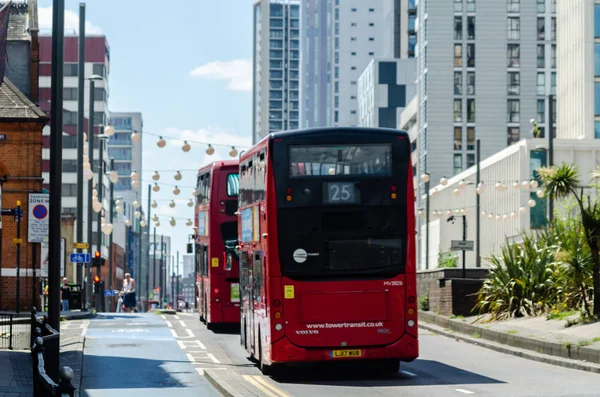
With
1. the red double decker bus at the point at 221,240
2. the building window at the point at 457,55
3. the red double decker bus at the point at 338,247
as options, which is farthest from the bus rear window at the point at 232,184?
the building window at the point at 457,55

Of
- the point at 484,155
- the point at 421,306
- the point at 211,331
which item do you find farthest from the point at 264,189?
the point at 484,155

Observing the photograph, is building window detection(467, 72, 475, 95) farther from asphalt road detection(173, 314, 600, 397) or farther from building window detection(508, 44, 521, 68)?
asphalt road detection(173, 314, 600, 397)

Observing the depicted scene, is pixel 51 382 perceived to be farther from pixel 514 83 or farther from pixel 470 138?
pixel 514 83

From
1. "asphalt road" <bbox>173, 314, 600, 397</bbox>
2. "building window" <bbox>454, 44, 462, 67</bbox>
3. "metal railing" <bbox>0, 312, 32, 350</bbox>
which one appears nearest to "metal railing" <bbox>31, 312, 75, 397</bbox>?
"asphalt road" <bbox>173, 314, 600, 397</bbox>

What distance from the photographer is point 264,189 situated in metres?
20.4

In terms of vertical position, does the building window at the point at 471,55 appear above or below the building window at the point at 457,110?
above

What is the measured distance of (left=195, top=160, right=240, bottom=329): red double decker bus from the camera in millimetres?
31656

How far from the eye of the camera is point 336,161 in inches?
795

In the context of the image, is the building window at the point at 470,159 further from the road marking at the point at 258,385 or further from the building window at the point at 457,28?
the road marking at the point at 258,385

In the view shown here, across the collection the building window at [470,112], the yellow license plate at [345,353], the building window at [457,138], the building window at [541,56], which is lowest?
the yellow license plate at [345,353]

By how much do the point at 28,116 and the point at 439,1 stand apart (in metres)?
72.2

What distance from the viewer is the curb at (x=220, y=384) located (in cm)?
1701

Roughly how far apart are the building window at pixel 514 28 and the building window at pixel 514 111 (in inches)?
224

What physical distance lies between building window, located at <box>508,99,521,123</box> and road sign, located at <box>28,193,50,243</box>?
91.5 metres
